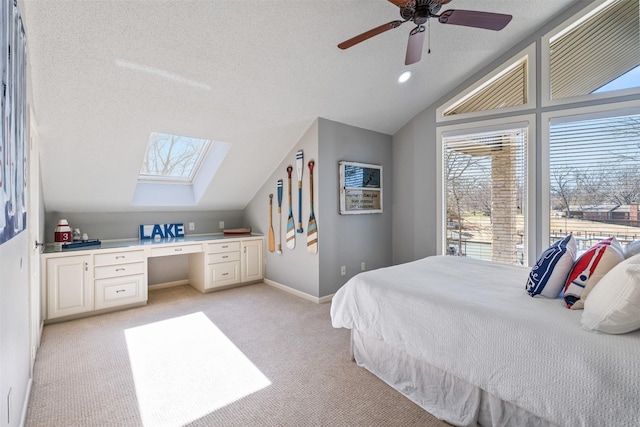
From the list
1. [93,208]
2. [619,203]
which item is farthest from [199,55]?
[619,203]

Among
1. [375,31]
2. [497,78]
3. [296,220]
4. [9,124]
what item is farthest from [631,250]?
[296,220]

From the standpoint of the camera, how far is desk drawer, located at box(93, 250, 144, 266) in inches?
134

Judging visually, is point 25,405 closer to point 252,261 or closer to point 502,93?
point 252,261

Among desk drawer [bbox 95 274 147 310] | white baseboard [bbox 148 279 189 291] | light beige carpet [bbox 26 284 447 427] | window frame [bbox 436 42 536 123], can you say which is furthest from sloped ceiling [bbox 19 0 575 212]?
light beige carpet [bbox 26 284 447 427]

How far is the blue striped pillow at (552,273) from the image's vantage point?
69.0 inches

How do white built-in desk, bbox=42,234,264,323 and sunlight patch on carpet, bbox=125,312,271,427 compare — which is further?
white built-in desk, bbox=42,234,264,323

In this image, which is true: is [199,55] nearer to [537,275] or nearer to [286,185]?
[286,185]

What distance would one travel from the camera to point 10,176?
45.9 inches

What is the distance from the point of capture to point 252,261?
462 cm

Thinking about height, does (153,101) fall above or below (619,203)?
above

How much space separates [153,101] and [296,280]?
264 cm

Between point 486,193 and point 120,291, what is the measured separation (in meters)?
4.60

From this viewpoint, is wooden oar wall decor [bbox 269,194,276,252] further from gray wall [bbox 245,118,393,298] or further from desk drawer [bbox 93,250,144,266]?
desk drawer [bbox 93,250,144,266]

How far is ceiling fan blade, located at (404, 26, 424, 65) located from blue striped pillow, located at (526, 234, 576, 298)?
1.67m
